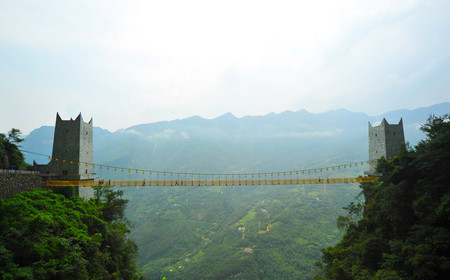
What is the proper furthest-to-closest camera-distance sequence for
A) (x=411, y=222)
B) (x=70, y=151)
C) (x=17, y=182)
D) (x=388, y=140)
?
(x=388, y=140) → (x=70, y=151) → (x=17, y=182) → (x=411, y=222)

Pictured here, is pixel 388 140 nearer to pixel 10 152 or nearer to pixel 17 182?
pixel 17 182

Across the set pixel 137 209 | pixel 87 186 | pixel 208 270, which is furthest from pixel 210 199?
pixel 87 186

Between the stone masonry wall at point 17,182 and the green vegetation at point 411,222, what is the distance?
17.8 meters

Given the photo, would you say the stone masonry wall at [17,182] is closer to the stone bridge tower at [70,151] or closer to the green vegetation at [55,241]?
the green vegetation at [55,241]

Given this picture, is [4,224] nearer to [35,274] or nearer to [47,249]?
[47,249]

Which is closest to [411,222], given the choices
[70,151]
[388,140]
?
[388,140]

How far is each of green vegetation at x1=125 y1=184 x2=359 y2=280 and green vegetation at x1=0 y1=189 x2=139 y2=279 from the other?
36644 millimetres

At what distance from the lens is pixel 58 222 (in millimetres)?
10453

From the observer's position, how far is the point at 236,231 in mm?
62094

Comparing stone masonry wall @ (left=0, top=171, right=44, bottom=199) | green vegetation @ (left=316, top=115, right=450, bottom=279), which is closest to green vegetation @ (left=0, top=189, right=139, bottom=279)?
stone masonry wall @ (left=0, top=171, right=44, bottom=199)

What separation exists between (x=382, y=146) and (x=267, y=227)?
157 feet

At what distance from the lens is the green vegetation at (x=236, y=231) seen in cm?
4750

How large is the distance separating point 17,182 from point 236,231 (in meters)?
55.8

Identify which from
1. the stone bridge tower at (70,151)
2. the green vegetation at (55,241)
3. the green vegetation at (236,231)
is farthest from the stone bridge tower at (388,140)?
the green vegetation at (236,231)
